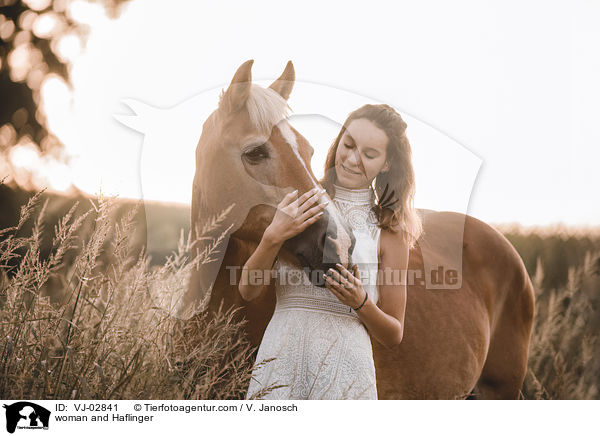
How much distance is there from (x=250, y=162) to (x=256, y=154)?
1.5 inches

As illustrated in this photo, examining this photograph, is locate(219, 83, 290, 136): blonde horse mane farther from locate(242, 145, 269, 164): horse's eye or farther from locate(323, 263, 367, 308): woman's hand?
locate(323, 263, 367, 308): woman's hand

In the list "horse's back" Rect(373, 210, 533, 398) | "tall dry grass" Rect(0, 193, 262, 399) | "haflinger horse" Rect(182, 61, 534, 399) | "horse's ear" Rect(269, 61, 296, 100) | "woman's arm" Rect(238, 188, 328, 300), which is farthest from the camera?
"horse's back" Rect(373, 210, 533, 398)

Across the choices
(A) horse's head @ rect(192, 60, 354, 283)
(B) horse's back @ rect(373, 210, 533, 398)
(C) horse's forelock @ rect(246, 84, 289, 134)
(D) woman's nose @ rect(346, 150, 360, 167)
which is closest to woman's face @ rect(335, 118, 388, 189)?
(D) woman's nose @ rect(346, 150, 360, 167)

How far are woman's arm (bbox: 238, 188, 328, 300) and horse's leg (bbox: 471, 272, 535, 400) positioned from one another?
159 cm

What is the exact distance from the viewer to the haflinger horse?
186cm

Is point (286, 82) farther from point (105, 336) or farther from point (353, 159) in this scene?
point (105, 336)

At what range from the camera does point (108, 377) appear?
1.75 metres

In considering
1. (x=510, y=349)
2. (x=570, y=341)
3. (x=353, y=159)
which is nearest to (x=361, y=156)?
(x=353, y=159)

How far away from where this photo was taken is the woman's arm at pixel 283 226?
1755mm

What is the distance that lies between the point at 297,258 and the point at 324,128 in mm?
674

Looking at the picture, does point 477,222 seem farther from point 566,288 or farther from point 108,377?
point 108,377
